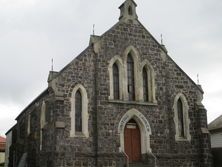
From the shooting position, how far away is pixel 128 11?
30.1 meters

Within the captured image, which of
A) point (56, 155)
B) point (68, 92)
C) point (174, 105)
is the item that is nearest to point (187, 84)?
point (174, 105)

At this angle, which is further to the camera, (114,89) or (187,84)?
(187,84)

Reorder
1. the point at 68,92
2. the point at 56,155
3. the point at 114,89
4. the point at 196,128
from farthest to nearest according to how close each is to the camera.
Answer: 1. the point at 196,128
2. the point at 114,89
3. the point at 68,92
4. the point at 56,155

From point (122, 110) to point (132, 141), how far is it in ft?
7.61

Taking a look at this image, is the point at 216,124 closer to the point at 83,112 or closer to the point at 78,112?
the point at 83,112

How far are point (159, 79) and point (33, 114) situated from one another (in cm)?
1037

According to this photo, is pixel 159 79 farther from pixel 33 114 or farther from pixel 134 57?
pixel 33 114

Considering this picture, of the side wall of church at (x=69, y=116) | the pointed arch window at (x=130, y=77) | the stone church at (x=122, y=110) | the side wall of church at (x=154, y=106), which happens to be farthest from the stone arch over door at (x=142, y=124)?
the side wall of church at (x=69, y=116)

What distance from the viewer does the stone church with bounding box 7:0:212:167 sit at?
2588 cm

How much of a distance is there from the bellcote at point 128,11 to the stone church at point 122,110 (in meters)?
0.07

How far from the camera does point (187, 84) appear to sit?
3083cm

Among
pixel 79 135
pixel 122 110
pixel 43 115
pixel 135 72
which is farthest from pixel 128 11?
pixel 79 135

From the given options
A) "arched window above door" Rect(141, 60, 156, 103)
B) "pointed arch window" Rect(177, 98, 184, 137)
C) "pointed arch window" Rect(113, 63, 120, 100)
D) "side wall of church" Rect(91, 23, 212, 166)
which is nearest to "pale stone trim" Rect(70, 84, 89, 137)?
"side wall of church" Rect(91, 23, 212, 166)

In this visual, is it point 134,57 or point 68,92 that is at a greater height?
point 134,57
